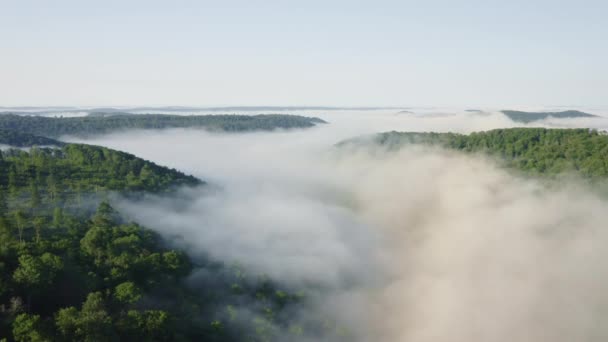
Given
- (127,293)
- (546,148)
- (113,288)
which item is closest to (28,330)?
(127,293)

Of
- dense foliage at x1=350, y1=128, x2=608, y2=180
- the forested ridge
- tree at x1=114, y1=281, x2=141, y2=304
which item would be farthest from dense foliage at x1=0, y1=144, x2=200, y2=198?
dense foliage at x1=350, y1=128, x2=608, y2=180

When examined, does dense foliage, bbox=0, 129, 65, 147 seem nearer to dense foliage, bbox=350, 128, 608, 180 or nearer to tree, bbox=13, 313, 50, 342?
tree, bbox=13, 313, 50, 342

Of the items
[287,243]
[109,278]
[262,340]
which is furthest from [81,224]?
[287,243]

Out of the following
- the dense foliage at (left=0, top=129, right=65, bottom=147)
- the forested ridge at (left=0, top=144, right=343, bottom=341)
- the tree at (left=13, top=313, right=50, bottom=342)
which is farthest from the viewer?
the dense foliage at (left=0, top=129, right=65, bottom=147)

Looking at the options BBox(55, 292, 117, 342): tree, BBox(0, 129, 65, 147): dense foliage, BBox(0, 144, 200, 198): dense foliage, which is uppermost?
BBox(0, 129, 65, 147): dense foliage

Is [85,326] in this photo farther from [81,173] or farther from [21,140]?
[21,140]

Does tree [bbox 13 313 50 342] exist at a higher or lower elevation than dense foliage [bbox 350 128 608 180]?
lower

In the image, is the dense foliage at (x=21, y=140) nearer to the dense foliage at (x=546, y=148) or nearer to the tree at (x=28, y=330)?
the tree at (x=28, y=330)
